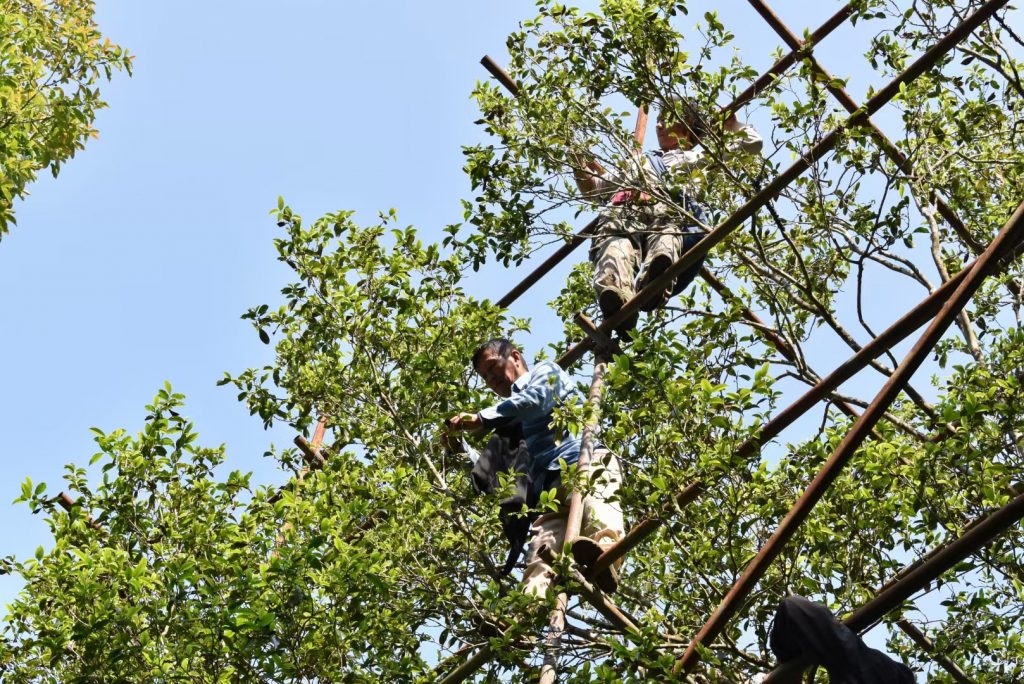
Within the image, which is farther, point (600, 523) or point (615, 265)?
point (615, 265)

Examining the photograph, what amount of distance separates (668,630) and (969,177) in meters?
3.53

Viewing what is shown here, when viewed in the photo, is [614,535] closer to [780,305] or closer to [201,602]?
[780,305]

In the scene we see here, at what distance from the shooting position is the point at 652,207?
810 cm

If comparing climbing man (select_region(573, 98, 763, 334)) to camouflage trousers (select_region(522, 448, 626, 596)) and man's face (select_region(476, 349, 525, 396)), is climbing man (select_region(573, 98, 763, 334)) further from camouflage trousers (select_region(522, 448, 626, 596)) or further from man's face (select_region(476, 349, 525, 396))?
camouflage trousers (select_region(522, 448, 626, 596))

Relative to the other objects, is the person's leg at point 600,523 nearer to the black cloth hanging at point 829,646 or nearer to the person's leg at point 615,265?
the person's leg at point 615,265

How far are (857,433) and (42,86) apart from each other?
688cm

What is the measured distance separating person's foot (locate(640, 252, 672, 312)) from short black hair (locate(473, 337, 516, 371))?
0.92 meters

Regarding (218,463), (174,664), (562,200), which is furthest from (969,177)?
(174,664)

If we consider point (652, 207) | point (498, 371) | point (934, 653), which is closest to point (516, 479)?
point (498, 371)

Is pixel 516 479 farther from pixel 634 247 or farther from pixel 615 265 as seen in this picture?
pixel 634 247

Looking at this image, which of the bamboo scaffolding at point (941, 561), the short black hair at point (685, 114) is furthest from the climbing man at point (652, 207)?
the bamboo scaffolding at point (941, 561)

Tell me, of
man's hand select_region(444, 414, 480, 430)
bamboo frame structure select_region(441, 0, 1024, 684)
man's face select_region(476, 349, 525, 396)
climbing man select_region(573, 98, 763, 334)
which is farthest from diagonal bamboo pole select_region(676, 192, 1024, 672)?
man's face select_region(476, 349, 525, 396)

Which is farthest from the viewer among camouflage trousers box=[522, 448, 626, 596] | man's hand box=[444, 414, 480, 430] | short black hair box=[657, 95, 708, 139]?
short black hair box=[657, 95, 708, 139]

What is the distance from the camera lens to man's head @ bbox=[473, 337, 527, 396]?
7809mm
